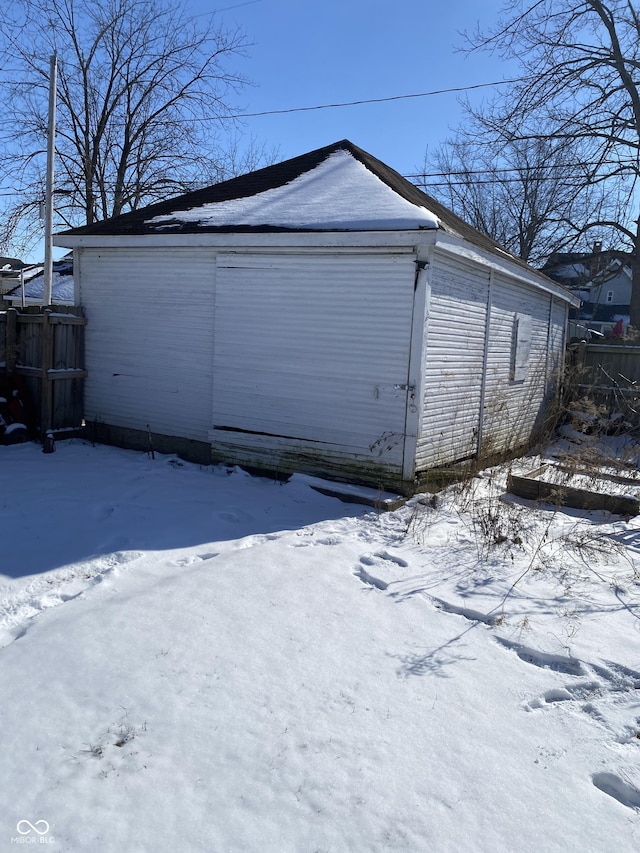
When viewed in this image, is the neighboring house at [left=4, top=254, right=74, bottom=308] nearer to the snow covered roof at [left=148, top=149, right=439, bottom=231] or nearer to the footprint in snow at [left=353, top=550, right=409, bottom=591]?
the snow covered roof at [left=148, top=149, right=439, bottom=231]

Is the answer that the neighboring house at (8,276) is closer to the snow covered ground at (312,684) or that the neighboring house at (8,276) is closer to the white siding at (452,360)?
the white siding at (452,360)

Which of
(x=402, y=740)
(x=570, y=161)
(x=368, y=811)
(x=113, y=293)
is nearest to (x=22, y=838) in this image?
(x=368, y=811)

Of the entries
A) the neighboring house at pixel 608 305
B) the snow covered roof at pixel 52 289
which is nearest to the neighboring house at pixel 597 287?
the neighboring house at pixel 608 305

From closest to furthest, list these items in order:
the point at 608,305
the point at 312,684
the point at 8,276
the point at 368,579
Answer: the point at 312,684 < the point at 368,579 < the point at 8,276 < the point at 608,305

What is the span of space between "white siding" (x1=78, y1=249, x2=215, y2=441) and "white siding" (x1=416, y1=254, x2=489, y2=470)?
Answer: 9.04ft

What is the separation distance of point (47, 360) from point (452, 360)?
205 inches

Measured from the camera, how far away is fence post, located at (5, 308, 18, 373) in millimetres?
8922

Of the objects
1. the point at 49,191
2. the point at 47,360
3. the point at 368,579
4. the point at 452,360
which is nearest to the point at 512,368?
the point at 452,360

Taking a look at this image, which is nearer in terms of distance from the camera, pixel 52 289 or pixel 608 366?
pixel 608 366

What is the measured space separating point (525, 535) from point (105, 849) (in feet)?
14.9

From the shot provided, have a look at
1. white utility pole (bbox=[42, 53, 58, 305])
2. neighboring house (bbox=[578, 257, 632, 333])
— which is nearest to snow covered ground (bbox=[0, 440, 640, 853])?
white utility pole (bbox=[42, 53, 58, 305])

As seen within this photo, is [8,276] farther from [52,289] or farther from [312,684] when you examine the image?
[312,684]

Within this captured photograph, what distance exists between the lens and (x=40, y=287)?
91.2 feet
